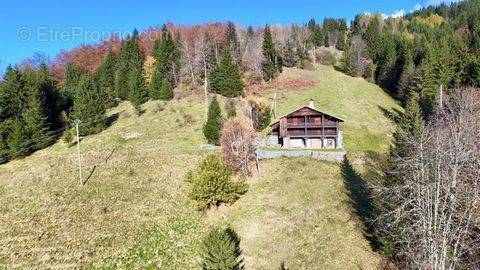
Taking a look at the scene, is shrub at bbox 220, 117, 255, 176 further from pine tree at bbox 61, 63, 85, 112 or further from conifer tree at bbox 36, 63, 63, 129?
pine tree at bbox 61, 63, 85, 112

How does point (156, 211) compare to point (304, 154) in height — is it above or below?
below

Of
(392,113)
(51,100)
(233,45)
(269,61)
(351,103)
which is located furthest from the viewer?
(233,45)

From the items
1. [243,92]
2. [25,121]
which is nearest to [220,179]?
[25,121]

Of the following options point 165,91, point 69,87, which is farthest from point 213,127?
point 69,87

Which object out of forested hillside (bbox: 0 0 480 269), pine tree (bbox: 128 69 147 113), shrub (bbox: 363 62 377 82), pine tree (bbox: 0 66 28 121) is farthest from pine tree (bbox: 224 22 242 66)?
pine tree (bbox: 0 66 28 121)

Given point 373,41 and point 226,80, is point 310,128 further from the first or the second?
point 373,41

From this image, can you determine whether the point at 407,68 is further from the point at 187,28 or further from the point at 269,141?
the point at 187,28

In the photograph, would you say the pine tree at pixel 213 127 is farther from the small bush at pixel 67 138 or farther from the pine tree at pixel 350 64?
the pine tree at pixel 350 64
